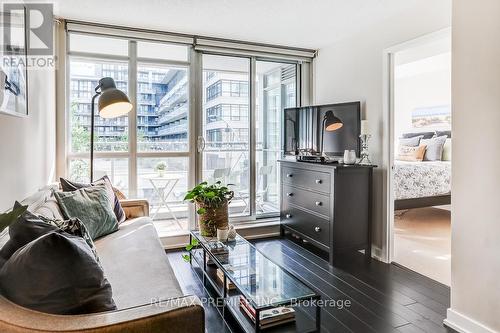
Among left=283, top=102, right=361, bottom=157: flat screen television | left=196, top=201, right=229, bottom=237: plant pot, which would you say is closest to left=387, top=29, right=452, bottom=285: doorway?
left=283, top=102, right=361, bottom=157: flat screen television

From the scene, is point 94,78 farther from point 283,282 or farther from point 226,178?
point 283,282

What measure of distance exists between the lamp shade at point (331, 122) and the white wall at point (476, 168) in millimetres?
1563

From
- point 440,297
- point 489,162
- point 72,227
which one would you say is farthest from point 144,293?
point 440,297

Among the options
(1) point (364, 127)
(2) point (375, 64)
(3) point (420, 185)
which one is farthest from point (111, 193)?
(3) point (420, 185)

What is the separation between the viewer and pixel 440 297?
8.12 ft

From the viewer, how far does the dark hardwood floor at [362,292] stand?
6.93 feet

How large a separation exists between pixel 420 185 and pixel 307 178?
2032mm

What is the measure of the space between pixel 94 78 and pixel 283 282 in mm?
2996

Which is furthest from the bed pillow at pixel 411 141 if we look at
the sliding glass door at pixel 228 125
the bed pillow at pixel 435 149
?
the sliding glass door at pixel 228 125

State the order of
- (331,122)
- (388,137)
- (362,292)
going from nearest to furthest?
(362,292), (388,137), (331,122)

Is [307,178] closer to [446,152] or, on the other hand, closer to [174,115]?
[174,115]

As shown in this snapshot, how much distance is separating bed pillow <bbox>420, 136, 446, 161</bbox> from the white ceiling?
2836 millimetres

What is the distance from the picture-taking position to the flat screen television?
136 inches

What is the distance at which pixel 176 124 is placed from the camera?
385cm
